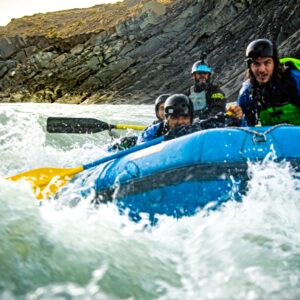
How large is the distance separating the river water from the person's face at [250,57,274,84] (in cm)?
128

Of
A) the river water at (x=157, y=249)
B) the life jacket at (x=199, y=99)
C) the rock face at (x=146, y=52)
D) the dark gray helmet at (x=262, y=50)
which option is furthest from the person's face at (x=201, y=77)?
the rock face at (x=146, y=52)

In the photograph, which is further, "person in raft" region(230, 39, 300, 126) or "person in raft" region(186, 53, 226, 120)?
"person in raft" region(186, 53, 226, 120)

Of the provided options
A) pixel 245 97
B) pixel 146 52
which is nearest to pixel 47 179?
pixel 245 97

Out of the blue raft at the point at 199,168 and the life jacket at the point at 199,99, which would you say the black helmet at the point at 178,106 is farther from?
the life jacket at the point at 199,99

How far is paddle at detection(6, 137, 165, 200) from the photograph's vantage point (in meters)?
4.36

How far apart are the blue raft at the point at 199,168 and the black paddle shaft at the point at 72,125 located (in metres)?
3.79

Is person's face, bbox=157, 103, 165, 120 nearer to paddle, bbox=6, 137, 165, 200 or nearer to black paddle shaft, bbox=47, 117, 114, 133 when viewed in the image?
black paddle shaft, bbox=47, 117, 114, 133

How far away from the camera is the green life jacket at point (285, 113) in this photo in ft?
14.8

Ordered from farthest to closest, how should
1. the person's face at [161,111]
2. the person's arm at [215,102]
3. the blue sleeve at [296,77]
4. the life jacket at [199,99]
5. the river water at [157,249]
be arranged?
1. the life jacket at [199,99]
2. the person's arm at [215,102]
3. the person's face at [161,111]
4. the blue sleeve at [296,77]
5. the river water at [157,249]

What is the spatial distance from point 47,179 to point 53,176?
0.34 feet

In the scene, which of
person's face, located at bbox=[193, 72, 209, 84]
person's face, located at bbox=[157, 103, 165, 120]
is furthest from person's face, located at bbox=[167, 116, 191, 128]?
person's face, located at bbox=[193, 72, 209, 84]

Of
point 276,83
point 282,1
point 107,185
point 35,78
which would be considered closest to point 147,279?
point 107,185

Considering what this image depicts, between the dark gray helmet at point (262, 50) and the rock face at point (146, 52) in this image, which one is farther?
the rock face at point (146, 52)

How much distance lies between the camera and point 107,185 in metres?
3.97
